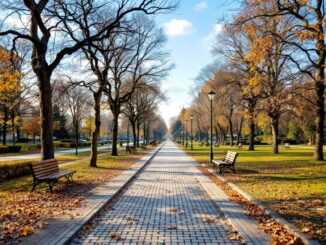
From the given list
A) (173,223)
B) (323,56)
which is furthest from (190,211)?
(323,56)

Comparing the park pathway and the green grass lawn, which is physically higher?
the green grass lawn

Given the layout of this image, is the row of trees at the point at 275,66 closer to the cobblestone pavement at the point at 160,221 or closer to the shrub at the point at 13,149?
the cobblestone pavement at the point at 160,221

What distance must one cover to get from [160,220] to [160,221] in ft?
0.30

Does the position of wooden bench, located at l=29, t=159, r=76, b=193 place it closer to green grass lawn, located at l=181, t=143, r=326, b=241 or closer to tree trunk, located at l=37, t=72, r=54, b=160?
tree trunk, located at l=37, t=72, r=54, b=160

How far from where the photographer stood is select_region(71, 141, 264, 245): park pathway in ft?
20.4

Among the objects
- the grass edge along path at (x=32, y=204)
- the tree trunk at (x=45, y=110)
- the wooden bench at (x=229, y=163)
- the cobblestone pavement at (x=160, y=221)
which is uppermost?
the tree trunk at (x=45, y=110)

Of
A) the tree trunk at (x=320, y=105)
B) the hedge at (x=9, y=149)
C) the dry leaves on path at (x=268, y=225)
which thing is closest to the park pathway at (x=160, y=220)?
the dry leaves on path at (x=268, y=225)

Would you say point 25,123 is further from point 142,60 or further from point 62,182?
point 62,182

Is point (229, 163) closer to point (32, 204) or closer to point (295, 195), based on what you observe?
point (295, 195)

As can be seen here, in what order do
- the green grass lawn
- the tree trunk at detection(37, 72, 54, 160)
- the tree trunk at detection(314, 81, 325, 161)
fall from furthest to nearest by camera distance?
1. the tree trunk at detection(314, 81, 325, 161)
2. the tree trunk at detection(37, 72, 54, 160)
3. the green grass lawn

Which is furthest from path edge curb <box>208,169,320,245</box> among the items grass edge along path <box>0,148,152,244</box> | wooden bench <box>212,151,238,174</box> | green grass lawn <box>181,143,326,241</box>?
wooden bench <box>212,151,238,174</box>

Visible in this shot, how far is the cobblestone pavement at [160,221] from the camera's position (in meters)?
6.20

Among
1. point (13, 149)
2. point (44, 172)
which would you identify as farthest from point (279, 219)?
point (13, 149)

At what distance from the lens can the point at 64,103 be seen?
2343 inches
